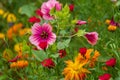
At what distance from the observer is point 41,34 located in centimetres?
183

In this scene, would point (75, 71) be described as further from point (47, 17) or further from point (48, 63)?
point (47, 17)

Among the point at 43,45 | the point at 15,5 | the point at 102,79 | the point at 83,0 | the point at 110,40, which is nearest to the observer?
the point at 102,79

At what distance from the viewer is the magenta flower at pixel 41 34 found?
1798 millimetres

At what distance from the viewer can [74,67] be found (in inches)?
63.7

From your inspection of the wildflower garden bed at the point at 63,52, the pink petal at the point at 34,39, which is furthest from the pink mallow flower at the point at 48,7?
the pink petal at the point at 34,39

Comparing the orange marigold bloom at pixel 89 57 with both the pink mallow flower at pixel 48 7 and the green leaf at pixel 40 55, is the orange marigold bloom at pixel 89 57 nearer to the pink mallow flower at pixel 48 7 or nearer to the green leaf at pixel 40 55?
the green leaf at pixel 40 55

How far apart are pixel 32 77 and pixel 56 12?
0.29m

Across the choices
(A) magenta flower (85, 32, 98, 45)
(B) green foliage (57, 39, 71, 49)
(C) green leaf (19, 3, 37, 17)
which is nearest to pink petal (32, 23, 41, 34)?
(B) green foliage (57, 39, 71, 49)

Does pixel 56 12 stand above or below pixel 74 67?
above

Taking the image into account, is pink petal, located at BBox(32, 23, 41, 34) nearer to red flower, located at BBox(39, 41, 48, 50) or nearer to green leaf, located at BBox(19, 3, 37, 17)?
red flower, located at BBox(39, 41, 48, 50)

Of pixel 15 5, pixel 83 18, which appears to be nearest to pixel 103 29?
pixel 83 18

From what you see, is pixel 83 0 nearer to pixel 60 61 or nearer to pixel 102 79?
pixel 60 61

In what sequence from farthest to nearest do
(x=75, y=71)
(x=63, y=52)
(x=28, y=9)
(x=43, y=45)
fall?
(x=28, y=9), (x=63, y=52), (x=43, y=45), (x=75, y=71)

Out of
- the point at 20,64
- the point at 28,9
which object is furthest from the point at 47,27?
the point at 28,9
